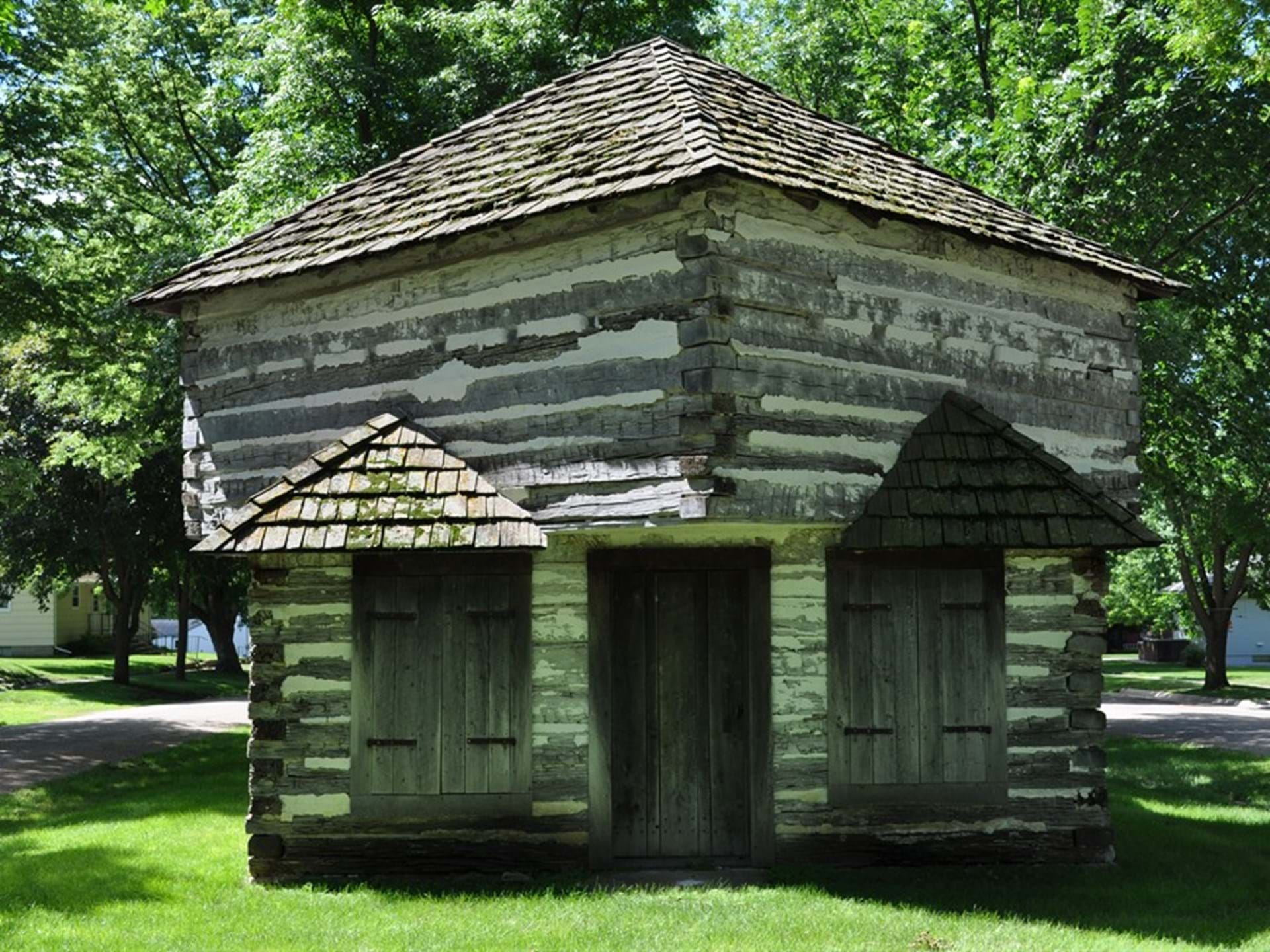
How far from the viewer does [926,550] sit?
9602 millimetres

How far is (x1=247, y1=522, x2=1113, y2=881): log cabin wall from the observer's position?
30.5ft

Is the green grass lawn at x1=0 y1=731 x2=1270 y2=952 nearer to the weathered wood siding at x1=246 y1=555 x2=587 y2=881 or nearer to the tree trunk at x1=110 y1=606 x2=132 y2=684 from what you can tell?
the weathered wood siding at x1=246 y1=555 x2=587 y2=881

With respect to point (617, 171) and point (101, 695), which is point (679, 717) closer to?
point (617, 171)

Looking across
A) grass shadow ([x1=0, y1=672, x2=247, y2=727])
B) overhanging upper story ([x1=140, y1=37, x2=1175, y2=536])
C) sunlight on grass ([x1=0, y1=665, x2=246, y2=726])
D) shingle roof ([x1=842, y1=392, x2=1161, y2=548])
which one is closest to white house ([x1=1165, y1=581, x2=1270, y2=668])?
sunlight on grass ([x1=0, y1=665, x2=246, y2=726])

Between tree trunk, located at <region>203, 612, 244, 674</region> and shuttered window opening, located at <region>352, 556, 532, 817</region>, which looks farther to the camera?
tree trunk, located at <region>203, 612, 244, 674</region>

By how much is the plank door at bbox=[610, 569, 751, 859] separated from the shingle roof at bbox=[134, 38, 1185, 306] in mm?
2903

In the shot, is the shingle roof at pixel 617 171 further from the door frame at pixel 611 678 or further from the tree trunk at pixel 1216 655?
the tree trunk at pixel 1216 655

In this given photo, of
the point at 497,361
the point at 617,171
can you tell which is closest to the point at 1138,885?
the point at 497,361

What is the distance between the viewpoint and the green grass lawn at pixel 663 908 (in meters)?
7.54

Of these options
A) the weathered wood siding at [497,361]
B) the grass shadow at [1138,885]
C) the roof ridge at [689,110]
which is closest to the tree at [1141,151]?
the roof ridge at [689,110]

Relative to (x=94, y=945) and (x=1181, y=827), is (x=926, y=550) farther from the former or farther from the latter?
(x=94, y=945)

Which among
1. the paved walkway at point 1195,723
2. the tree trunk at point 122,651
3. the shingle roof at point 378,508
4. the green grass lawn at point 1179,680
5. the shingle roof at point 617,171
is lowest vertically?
the green grass lawn at point 1179,680

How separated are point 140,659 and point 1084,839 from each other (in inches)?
1552

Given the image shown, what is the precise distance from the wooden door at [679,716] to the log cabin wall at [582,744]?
0.99ft
